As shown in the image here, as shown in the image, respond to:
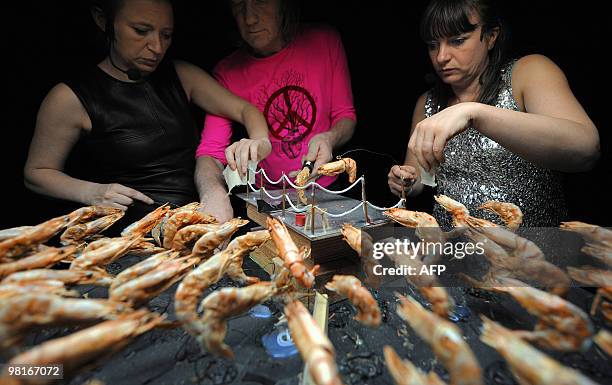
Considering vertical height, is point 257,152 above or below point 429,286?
above

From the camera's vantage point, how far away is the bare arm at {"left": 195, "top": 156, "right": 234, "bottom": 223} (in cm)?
217

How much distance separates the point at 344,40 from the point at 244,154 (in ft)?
6.88

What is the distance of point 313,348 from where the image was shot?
2.67 ft

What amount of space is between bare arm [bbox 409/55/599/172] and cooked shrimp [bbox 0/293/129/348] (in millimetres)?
1346

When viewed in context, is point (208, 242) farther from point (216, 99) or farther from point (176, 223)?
point (216, 99)

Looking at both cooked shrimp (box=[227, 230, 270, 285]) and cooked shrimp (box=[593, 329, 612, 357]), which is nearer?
cooked shrimp (box=[593, 329, 612, 357])

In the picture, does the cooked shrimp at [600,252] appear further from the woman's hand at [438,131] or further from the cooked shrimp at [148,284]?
the cooked shrimp at [148,284]

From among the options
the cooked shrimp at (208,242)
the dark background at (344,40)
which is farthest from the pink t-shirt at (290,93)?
the cooked shrimp at (208,242)

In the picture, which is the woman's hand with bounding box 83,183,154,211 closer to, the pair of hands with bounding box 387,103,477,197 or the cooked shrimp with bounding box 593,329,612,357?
the pair of hands with bounding box 387,103,477,197

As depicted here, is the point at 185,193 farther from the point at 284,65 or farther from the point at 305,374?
the point at 305,374

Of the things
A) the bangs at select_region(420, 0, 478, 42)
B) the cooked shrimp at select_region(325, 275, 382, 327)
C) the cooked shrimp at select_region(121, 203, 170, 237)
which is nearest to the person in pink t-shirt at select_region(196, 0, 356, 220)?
the cooked shrimp at select_region(121, 203, 170, 237)

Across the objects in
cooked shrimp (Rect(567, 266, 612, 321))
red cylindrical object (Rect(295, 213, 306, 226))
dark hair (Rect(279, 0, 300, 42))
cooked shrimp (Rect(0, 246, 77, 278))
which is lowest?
cooked shrimp (Rect(567, 266, 612, 321))

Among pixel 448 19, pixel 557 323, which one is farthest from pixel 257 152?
pixel 557 323

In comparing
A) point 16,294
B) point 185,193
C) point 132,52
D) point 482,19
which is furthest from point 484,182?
point 132,52
